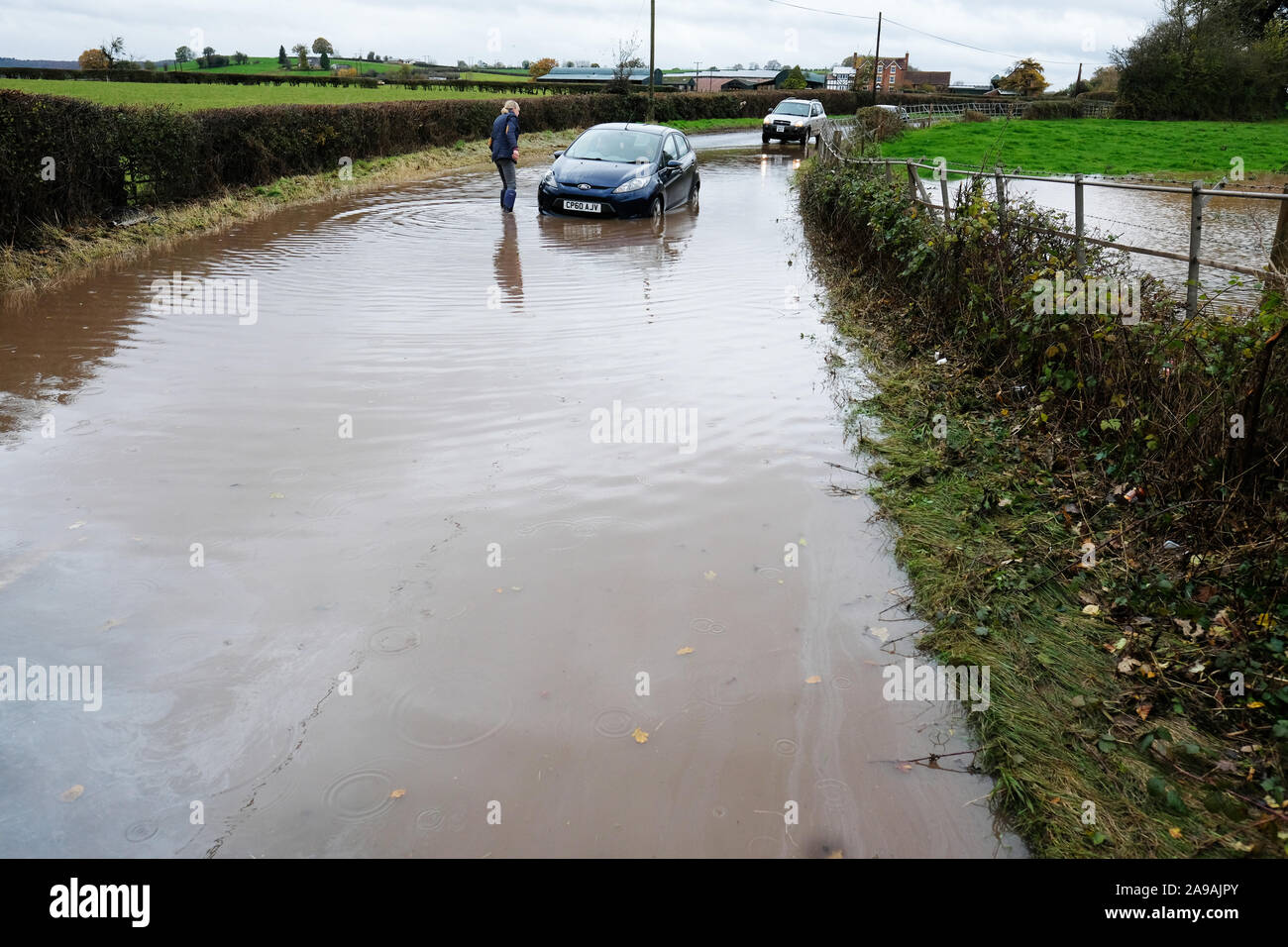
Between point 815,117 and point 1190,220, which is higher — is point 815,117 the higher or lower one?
the higher one

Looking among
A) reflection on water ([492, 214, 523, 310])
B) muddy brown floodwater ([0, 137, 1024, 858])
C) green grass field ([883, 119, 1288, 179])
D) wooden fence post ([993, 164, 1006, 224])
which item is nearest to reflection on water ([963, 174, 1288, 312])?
wooden fence post ([993, 164, 1006, 224])

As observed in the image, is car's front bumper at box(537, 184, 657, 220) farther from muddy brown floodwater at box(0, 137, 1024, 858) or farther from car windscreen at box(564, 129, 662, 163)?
muddy brown floodwater at box(0, 137, 1024, 858)

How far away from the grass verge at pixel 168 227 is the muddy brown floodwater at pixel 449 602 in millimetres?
2621

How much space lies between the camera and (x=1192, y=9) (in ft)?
181

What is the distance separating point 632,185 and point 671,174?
1.38 metres

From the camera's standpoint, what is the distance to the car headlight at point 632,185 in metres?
15.9

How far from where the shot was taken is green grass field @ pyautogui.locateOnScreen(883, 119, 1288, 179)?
27.8 meters

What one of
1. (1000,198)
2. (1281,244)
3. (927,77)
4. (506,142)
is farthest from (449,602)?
(927,77)

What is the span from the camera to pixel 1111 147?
35.4 meters

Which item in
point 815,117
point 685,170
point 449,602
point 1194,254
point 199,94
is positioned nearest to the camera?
point 449,602

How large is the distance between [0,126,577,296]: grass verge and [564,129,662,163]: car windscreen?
549cm

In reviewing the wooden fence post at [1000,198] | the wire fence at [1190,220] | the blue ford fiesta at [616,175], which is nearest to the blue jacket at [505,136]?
the blue ford fiesta at [616,175]

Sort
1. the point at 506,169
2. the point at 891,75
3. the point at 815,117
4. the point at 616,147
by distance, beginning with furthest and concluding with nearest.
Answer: the point at 891,75, the point at 815,117, the point at 616,147, the point at 506,169

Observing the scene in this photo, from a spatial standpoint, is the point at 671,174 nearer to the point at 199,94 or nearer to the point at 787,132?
the point at 787,132
